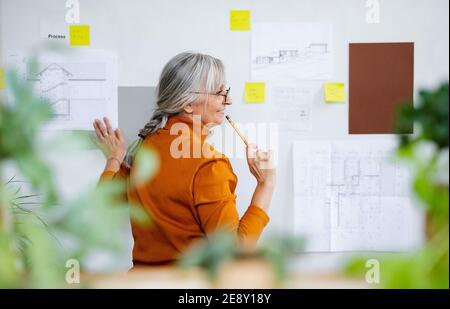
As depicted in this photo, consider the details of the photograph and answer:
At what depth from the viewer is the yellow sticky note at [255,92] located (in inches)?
57.1

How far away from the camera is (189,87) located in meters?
1.28

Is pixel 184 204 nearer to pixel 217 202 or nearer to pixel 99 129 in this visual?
pixel 217 202

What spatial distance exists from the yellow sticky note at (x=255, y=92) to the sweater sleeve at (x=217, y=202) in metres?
0.35

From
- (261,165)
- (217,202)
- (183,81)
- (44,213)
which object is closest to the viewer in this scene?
(44,213)

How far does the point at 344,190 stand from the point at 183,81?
1.76 ft

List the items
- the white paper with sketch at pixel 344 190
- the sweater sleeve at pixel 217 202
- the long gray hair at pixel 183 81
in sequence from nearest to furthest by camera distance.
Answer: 1. the sweater sleeve at pixel 217 202
2. the long gray hair at pixel 183 81
3. the white paper with sketch at pixel 344 190

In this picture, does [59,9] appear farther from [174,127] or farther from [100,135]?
[174,127]

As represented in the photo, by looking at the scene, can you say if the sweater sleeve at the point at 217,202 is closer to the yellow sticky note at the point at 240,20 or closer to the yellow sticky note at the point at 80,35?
the yellow sticky note at the point at 240,20

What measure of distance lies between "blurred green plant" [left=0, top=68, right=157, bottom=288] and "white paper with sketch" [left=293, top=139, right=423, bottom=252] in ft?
3.15

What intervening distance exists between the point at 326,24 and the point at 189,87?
0.44 meters

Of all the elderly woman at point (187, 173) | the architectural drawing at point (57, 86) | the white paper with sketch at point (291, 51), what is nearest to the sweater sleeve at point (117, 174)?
the elderly woman at point (187, 173)

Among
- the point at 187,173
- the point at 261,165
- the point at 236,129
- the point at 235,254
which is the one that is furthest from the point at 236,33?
the point at 235,254

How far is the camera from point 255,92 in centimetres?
145

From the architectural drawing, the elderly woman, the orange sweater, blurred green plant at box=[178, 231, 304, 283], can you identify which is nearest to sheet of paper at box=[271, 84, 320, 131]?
the elderly woman
